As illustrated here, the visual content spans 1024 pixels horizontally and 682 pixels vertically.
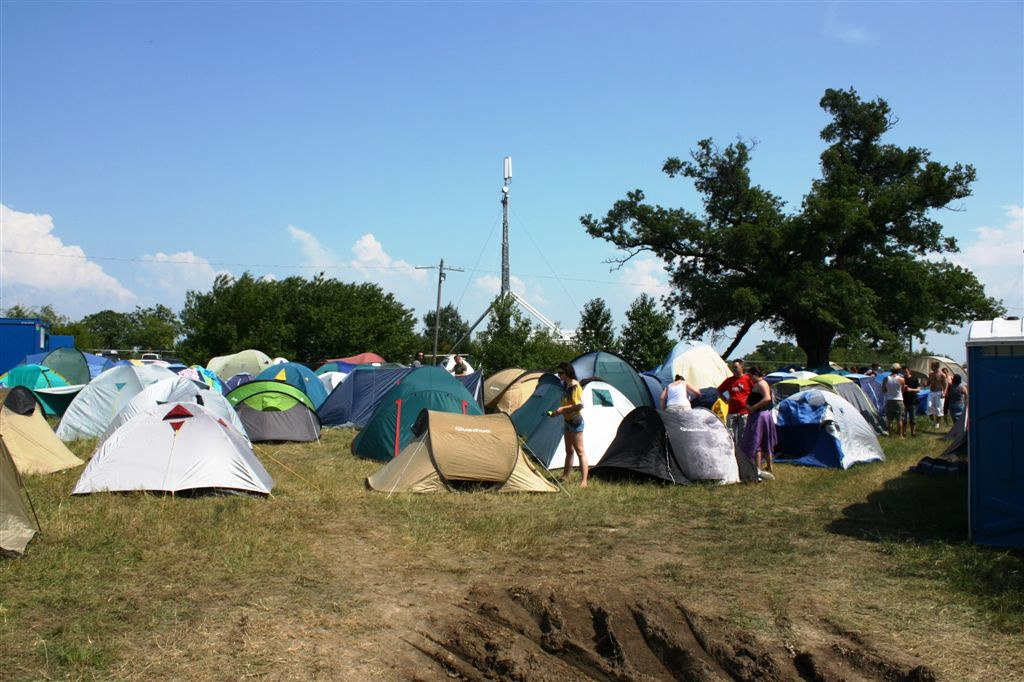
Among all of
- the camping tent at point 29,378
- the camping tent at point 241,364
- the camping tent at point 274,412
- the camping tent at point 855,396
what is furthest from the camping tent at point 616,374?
the camping tent at point 241,364

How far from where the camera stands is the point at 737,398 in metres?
12.1

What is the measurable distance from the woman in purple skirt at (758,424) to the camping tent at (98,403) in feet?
38.3

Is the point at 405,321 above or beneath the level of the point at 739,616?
above

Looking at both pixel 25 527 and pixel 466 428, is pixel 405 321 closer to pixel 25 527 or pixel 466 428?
pixel 466 428

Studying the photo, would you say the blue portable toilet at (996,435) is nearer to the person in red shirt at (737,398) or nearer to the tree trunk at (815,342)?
the person in red shirt at (737,398)

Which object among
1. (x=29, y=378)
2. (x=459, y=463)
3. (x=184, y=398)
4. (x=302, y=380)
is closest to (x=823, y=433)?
(x=459, y=463)

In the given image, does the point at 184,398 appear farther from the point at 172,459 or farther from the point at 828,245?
the point at 828,245

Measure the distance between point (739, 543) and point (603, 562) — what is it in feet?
4.81

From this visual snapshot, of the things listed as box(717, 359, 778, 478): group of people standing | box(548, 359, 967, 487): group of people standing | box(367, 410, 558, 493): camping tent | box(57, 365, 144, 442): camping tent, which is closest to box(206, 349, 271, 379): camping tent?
box(57, 365, 144, 442): camping tent

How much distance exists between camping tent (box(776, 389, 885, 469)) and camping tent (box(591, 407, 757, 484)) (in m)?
2.59

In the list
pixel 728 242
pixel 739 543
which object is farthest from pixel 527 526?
pixel 728 242

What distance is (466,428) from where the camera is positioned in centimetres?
1048

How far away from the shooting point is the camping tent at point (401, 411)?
13141 mm

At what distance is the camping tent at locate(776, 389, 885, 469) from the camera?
13109mm
